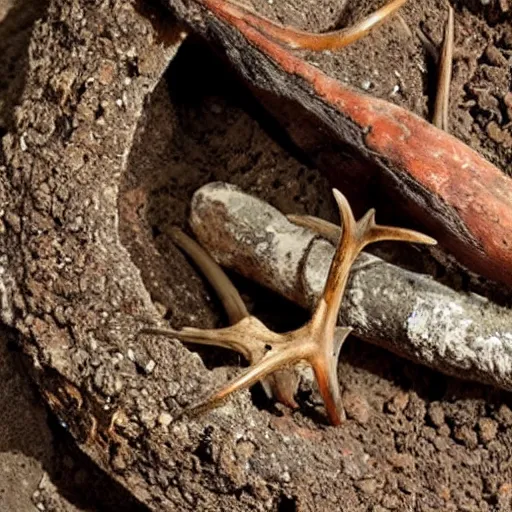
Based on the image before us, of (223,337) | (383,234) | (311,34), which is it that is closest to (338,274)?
(383,234)

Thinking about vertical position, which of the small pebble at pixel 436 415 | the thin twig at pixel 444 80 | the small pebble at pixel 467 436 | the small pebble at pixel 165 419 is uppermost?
the thin twig at pixel 444 80

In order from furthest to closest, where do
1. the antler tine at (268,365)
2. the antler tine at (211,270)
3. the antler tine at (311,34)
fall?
the antler tine at (211,270), the antler tine at (311,34), the antler tine at (268,365)

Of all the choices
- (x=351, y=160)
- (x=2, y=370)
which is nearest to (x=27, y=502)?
(x=2, y=370)

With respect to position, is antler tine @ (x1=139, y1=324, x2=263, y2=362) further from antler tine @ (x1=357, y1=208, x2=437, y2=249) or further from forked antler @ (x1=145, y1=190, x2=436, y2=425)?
antler tine @ (x1=357, y1=208, x2=437, y2=249)

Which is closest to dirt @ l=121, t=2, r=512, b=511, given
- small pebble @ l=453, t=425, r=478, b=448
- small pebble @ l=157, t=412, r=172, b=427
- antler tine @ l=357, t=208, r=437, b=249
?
small pebble @ l=453, t=425, r=478, b=448

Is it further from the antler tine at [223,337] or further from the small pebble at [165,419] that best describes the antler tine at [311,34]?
the small pebble at [165,419]

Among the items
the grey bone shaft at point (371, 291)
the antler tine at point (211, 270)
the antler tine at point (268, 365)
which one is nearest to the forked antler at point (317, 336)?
the antler tine at point (268, 365)
